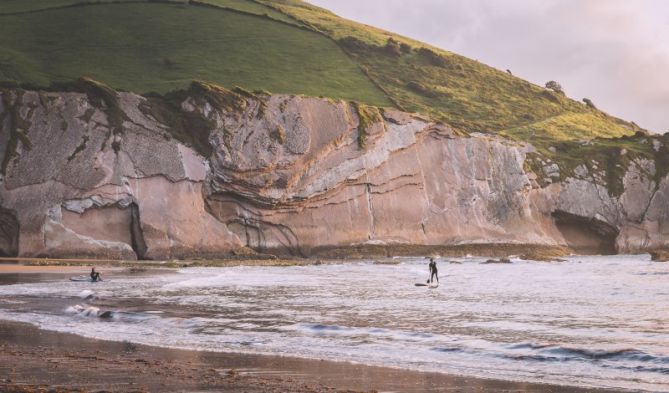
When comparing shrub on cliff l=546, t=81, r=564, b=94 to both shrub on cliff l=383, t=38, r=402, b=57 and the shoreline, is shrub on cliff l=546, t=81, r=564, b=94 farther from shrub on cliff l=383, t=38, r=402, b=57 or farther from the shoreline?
the shoreline

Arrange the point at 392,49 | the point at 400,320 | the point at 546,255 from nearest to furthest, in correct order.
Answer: the point at 400,320 → the point at 546,255 → the point at 392,49

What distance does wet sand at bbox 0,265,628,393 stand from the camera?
1149 cm

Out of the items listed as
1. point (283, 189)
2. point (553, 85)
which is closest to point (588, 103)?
point (553, 85)

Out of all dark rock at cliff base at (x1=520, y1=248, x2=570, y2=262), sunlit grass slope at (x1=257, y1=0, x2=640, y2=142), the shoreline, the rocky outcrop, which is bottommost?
the shoreline

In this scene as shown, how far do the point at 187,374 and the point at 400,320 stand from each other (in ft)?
30.3

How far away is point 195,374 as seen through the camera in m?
12.8

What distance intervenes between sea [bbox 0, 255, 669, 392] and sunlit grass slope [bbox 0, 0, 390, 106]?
49438mm

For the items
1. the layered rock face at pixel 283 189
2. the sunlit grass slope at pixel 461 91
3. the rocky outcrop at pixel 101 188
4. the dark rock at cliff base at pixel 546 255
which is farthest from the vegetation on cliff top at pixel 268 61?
the rocky outcrop at pixel 101 188

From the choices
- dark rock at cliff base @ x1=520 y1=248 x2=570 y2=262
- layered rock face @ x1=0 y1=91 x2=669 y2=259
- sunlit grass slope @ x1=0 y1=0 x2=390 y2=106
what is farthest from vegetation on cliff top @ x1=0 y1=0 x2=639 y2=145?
dark rock at cliff base @ x1=520 y1=248 x2=570 y2=262

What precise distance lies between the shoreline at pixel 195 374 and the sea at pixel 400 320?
2.51ft

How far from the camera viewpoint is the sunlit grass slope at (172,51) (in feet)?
270

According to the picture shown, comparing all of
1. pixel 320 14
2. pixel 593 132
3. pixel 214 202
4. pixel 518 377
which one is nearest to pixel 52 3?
pixel 320 14

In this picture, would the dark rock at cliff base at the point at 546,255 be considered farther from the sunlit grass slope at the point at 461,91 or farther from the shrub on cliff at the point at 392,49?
the shrub on cliff at the point at 392,49

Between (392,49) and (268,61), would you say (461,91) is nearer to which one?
(392,49)
